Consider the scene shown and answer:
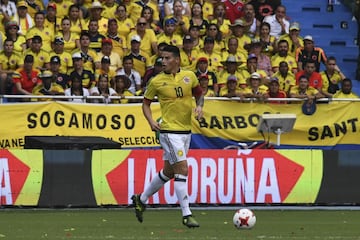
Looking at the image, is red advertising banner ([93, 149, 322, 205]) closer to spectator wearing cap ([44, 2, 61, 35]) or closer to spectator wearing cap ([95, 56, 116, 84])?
spectator wearing cap ([95, 56, 116, 84])

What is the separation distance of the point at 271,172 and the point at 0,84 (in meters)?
5.12

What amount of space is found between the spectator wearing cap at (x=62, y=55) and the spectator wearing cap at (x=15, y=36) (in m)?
0.60

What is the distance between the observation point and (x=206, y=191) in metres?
17.6

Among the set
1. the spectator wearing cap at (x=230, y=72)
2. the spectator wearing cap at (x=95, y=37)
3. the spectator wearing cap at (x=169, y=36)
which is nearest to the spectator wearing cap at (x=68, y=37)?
the spectator wearing cap at (x=95, y=37)

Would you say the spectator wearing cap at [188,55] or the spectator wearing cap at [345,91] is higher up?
the spectator wearing cap at [188,55]

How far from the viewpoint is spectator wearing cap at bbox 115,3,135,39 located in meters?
21.7

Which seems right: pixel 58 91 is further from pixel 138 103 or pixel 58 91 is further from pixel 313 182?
pixel 313 182

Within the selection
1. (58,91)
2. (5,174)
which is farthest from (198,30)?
(5,174)

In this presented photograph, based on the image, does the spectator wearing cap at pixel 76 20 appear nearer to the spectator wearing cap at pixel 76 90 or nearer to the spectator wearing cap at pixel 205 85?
the spectator wearing cap at pixel 76 90

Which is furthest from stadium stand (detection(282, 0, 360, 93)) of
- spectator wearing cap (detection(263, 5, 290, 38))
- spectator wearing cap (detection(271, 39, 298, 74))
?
spectator wearing cap (detection(271, 39, 298, 74))

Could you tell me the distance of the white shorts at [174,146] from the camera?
44.3 feet

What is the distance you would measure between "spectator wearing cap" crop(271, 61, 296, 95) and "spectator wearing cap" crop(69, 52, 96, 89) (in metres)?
3.68

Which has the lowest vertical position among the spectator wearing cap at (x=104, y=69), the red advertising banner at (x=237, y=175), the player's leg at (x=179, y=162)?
the red advertising banner at (x=237, y=175)

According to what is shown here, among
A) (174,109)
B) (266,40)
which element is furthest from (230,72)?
(174,109)
